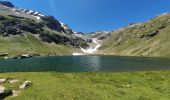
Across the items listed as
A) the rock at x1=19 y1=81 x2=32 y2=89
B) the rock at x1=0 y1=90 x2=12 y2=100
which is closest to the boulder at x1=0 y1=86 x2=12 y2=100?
the rock at x1=0 y1=90 x2=12 y2=100

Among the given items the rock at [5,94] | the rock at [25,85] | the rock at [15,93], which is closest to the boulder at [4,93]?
the rock at [5,94]

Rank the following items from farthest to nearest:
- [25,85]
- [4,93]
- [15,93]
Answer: [25,85]
[15,93]
[4,93]

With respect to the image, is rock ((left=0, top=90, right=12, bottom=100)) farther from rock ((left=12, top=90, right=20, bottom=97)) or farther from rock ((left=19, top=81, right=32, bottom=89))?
rock ((left=19, top=81, right=32, bottom=89))

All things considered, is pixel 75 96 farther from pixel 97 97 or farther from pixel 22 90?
pixel 22 90

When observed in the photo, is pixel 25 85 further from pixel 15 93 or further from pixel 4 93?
pixel 4 93

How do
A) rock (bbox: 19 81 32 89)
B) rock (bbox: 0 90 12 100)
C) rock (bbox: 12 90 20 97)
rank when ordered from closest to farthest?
1. rock (bbox: 0 90 12 100)
2. rock (bbox: 12 90 20 97)
3. rock (bbox: 19 81 32 89)

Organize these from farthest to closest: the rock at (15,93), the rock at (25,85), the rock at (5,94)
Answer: the rock at (25,85)
the rock at (15,93)
the rock at (5,94)

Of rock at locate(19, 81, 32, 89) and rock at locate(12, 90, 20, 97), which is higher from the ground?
rock at locate(19, 81, 32, 89)

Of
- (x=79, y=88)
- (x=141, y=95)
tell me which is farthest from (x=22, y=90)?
(x=141, y=95)

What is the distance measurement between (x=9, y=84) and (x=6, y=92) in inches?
259

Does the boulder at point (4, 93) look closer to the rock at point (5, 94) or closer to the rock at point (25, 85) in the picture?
the rock at point (5, 94)

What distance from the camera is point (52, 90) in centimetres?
3828

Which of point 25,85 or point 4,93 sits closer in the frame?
point 4,93

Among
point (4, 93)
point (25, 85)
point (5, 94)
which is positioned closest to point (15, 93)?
point (5, 94)
